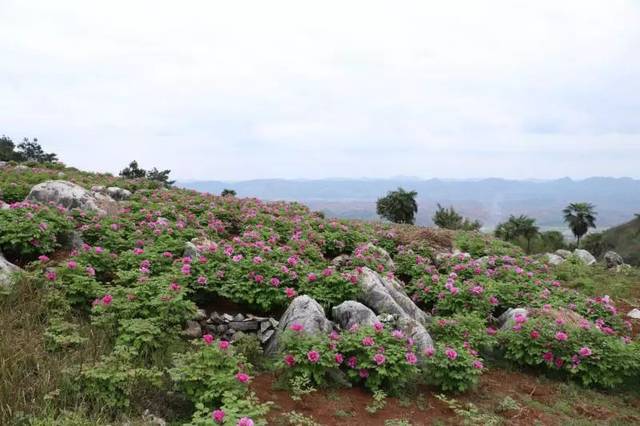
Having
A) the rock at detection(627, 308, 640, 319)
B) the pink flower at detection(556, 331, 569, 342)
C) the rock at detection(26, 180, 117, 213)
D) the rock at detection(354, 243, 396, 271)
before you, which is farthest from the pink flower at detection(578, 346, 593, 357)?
the rock at detection(26, 180, 117, 213)

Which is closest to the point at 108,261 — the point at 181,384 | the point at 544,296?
the point at 181,384

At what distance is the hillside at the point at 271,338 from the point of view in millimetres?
4836

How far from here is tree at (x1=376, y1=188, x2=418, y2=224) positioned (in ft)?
157

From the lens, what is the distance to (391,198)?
160 feet

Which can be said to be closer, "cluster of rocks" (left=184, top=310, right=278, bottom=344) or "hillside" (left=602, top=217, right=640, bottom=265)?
"cluster of rocks" (left=184, top=310, right=278, bottom=344)

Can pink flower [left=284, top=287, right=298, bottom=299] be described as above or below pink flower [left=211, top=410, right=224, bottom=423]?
above

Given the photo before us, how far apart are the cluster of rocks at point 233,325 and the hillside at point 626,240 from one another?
6432cm

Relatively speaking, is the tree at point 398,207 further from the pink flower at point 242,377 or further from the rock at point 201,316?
the pink flower at point 242,377

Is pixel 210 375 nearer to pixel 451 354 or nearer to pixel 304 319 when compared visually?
pixel 304 319

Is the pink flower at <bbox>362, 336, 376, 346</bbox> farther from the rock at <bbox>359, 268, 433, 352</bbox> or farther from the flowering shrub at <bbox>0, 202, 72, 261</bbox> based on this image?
the flowering shrub at <bbox>0, 202, 72, 261</bbox>

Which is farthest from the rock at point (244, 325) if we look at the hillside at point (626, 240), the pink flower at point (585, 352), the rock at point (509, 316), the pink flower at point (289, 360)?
the hillside at point (626, 240)

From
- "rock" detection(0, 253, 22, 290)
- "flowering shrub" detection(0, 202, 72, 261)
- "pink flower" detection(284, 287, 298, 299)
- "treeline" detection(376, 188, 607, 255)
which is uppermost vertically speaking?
"flowering shrub" detection(0, 202, 72, 261)

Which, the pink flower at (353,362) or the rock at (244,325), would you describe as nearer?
the pink flower at (353,362)

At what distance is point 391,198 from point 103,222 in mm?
41180
